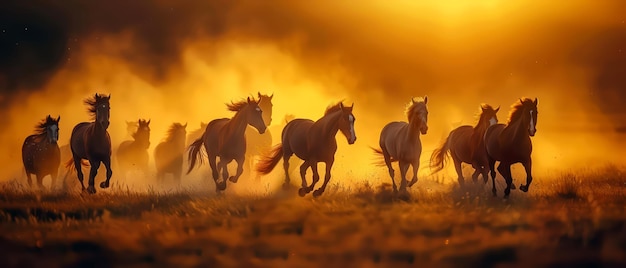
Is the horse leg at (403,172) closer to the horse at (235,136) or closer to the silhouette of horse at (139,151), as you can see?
the horse at (235,136)

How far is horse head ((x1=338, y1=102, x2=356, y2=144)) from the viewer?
52.7 ft

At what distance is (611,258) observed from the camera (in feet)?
35.6

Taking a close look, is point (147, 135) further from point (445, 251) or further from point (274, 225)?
point (445, 251)

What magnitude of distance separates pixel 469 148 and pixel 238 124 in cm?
529

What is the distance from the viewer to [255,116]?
1764cm

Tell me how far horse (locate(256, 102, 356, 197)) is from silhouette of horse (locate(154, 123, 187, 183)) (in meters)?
4.08

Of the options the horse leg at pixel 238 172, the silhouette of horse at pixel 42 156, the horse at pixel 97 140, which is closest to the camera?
the horse at pixel 97 140

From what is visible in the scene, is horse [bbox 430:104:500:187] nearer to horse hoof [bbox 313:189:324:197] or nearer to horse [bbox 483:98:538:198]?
horse [bbox 483:98:538:198]

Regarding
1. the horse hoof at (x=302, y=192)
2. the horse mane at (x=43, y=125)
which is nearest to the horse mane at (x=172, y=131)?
the horse mane at (x=43, y=125)

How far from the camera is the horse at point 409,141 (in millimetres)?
16844

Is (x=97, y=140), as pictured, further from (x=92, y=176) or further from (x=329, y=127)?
(x=329, y=127)

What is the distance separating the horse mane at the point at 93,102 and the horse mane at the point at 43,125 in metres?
2.23

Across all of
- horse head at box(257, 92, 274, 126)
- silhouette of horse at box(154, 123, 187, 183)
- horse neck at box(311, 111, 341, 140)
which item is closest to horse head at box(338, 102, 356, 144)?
horse neck at box(311, 111, 341, 140)

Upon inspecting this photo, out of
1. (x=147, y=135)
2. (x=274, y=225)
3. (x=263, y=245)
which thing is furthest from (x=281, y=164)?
(x=263, y=245)
